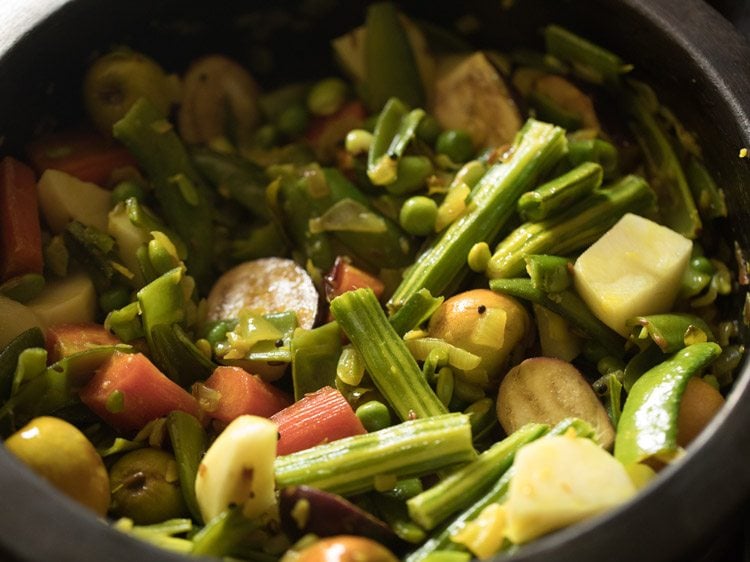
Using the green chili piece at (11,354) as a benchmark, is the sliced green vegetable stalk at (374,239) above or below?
above

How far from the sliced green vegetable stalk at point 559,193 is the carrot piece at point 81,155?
3.19 ft

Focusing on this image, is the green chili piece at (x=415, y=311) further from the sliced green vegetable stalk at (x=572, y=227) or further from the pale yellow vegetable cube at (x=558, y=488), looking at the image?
the pale yellow vegetable cube at (x=558, y=488)

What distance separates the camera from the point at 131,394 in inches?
73.8

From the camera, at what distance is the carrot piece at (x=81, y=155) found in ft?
7.23

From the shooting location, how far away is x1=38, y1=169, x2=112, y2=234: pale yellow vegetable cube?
85.0 inches

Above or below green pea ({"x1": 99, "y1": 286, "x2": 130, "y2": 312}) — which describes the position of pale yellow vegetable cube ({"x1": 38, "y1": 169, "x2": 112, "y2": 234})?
above

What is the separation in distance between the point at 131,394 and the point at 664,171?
130 centimetres

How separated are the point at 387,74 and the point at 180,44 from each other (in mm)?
538

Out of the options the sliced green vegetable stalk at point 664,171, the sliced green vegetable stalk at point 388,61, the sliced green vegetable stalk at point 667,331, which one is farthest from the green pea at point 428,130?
the sliced green vegetable stalk at point 667,331

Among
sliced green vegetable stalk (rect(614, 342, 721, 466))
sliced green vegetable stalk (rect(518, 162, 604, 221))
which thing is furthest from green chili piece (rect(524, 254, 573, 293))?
sliced green vegetable stalk (rect(614, 342, 721, 466))

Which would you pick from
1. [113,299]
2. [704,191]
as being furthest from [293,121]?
[704,191]

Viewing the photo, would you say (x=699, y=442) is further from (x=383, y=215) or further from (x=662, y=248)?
(x=383, y=215)

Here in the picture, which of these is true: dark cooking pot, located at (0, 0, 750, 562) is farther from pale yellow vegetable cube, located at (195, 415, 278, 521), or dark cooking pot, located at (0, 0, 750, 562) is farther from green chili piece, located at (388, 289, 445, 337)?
green chili piece, located at (388, 289, 445, 337)

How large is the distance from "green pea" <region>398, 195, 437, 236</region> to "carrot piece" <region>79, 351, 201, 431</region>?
64cm
